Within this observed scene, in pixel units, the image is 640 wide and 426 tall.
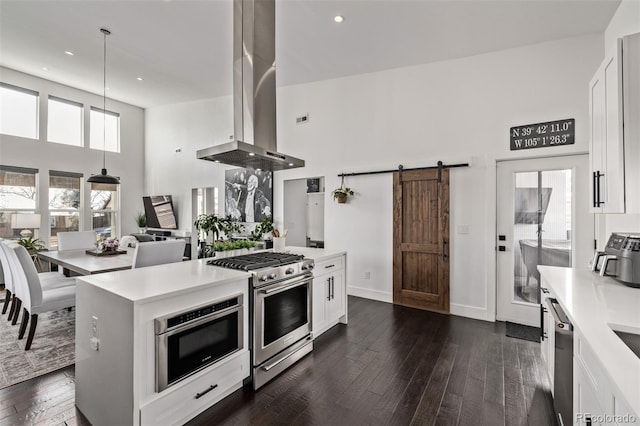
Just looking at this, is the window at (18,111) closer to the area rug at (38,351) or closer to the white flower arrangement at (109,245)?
the white flower arrangement at (109,245)

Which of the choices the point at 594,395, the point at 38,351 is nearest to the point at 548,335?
the point at 594,395

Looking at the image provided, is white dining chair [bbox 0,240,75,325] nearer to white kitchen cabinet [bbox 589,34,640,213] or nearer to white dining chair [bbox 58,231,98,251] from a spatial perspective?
white dining chair [bbox 58,231,98,251]

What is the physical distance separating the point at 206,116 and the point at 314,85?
293cm

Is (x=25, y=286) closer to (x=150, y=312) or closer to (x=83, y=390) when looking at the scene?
(x=83, y=390)

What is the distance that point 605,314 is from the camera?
1397mm

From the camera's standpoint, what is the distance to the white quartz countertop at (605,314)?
923 millimetres

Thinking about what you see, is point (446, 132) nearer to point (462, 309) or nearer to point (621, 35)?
point (621, 35)

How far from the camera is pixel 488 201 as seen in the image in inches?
150

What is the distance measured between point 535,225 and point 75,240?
6.66 meters

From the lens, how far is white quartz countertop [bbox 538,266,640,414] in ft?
3.03

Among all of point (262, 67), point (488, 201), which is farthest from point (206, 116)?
point (488, 201)

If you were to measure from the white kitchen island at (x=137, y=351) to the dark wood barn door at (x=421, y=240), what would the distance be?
2756mm

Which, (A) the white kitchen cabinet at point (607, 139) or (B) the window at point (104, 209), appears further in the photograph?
(B) the window at point (104, 209)

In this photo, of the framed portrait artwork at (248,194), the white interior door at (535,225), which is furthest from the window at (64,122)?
the white interior door at (535,225)
